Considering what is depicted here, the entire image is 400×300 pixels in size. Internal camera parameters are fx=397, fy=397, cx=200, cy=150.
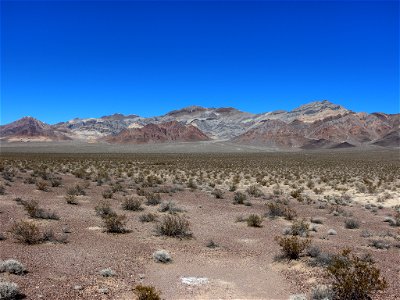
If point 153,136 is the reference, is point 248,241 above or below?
below

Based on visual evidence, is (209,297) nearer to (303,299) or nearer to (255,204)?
(303,299)

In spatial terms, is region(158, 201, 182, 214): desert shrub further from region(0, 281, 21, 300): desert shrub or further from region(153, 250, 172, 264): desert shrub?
region(0, 281, 21, 300): desert shrub

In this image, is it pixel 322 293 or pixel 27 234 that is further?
pixel 27 234

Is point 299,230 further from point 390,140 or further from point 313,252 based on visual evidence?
point 390,140

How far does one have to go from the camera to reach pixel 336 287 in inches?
292

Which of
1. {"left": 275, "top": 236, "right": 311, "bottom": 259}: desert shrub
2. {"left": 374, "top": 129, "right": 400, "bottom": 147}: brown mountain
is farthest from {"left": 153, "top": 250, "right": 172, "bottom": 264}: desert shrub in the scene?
{"left": 374, "top": 129, "right": 400, "bottom": 147}: brown mountain

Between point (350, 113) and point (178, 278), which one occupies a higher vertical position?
point (350, 113)

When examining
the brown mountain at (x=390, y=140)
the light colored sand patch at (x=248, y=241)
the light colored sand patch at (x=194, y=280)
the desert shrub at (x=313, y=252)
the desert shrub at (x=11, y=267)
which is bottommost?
the light colored sand patch at (x=194, y=280)

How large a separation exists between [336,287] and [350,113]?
19582 cm

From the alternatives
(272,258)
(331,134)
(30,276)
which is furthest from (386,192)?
(331,134)

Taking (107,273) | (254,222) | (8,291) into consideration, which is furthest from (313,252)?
(8,291)

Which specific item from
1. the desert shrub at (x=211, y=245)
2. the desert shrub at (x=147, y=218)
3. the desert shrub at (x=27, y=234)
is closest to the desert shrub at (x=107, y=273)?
the desert shrub at (x=27, y=234)

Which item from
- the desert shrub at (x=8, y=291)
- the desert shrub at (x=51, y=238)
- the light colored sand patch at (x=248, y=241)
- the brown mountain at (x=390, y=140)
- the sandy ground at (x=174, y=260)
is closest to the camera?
the desert shrub at (x=8, y=291)

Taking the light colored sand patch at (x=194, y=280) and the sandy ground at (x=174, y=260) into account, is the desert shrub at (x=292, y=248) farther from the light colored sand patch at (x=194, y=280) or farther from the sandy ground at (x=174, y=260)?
the light colored sand patch at (x=194, y=280)
